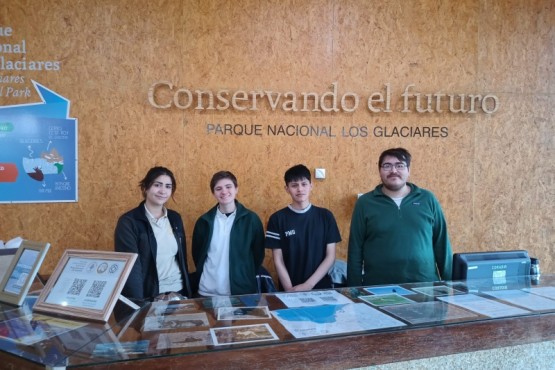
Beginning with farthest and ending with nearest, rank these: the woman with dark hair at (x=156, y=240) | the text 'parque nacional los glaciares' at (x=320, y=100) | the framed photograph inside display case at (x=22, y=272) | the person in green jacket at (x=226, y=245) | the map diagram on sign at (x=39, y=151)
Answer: the text 'parque nacional los glaciares' at (x=320, y=100) < the map diagram on sign at (x=39, y=151) < the person in green jacket at (x=226, y=245) < the woman with dark hair at (x=156, y=240) < the framed photograph inside display case at (x=22, y=272)

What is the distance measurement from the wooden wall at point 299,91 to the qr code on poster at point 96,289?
225 centimetres

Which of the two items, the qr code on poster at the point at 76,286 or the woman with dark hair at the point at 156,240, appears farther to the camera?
the woman with dark hair at the point at 156,240

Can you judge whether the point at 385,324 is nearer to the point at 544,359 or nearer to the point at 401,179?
the point at 544,359

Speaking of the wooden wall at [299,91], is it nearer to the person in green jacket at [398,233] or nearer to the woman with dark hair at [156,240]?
the woman with dark hair at [156,240]

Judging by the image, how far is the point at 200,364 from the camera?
4.49 feet

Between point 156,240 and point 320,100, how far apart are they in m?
2.11

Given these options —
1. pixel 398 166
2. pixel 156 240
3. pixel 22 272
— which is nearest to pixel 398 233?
pixel 398 166

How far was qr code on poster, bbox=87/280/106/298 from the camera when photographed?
1670 millimetres

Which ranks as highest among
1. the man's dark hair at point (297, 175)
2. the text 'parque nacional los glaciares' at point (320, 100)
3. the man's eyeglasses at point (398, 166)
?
the text 'parque nacional los glaciares' at point (320, 100)

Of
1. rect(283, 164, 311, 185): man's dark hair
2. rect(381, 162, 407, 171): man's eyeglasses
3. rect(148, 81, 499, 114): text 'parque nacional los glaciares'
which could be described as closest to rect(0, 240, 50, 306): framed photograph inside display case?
rect(283, 164, 311, 185): man's dark hair

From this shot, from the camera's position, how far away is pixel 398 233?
8.90ft

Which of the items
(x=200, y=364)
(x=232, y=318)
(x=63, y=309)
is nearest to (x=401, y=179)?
(x=232, y=318)

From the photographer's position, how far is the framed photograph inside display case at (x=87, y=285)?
164 cm

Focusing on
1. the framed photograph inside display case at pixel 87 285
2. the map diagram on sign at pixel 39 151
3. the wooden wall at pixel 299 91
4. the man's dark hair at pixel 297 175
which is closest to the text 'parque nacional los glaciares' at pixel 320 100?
the wooden wall at pixel 299 91
